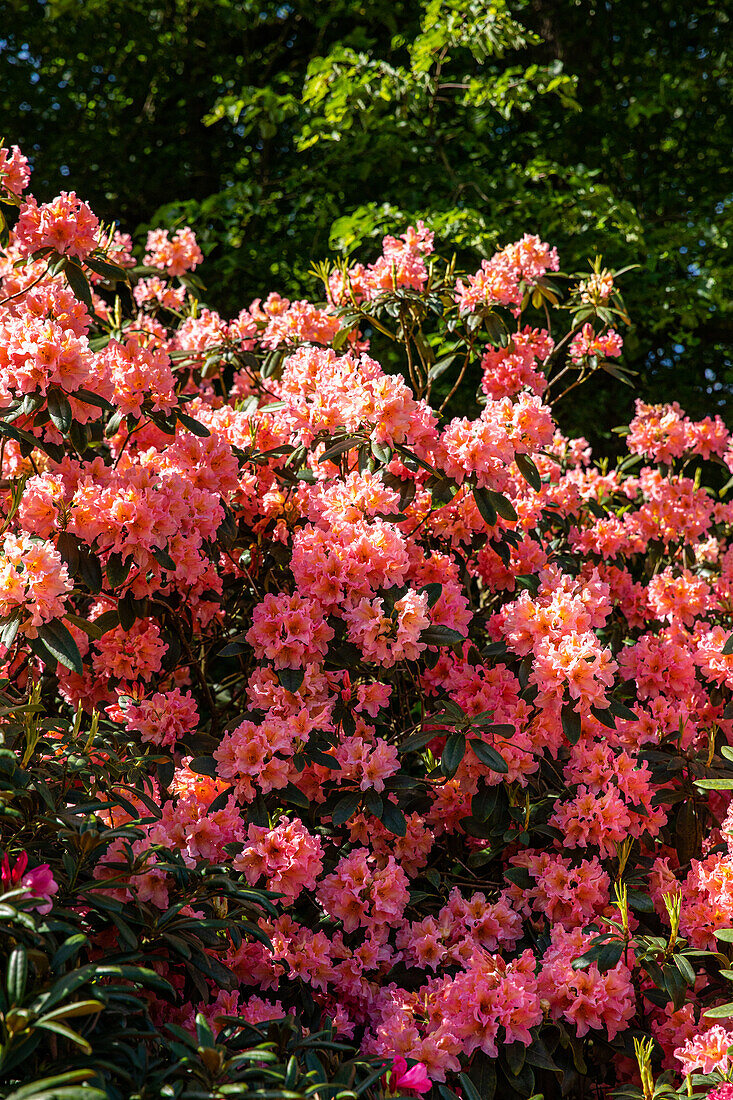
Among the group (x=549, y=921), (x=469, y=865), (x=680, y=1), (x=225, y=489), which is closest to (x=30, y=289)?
(x=225, y=489)

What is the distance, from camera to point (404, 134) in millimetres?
4055

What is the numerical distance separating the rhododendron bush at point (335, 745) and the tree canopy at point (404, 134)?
1872 mm

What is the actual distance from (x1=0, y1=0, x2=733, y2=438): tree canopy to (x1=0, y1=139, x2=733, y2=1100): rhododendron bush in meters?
1.87

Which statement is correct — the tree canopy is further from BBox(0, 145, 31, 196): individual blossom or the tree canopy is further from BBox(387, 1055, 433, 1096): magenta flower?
BBox(387, 1055, 433, 1096): magenta flower

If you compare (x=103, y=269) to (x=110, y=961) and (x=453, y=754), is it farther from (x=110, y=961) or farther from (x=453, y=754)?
(x=110, y=961)

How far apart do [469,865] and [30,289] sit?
1447mm

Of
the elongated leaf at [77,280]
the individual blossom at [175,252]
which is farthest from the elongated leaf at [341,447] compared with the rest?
the individual blossom at [175,252]

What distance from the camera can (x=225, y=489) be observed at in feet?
6.35

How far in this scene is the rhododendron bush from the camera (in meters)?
1.35

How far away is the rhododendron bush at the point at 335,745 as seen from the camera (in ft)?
4.43

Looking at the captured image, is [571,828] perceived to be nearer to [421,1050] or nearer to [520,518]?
[421,1050]

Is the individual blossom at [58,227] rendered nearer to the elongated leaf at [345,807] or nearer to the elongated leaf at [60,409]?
the elongated leaf at [60,409]

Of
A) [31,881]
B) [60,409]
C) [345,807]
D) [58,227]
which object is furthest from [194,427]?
[31,881]

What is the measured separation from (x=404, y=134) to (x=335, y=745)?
3.12m
